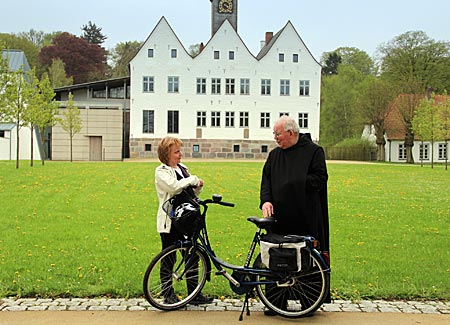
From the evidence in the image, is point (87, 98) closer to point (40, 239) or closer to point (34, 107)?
point (34, 107)

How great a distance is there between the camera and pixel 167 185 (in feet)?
19.0

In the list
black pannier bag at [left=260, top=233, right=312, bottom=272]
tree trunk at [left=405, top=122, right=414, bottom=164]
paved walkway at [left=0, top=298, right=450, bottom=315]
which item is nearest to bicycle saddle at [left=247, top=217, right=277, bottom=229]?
black pannier bag at [left=260, top=233, right=312, bottom=272]

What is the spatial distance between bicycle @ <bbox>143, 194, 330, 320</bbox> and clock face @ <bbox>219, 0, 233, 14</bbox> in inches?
2202

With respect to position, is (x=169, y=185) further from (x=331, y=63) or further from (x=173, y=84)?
(x=331, y=63)

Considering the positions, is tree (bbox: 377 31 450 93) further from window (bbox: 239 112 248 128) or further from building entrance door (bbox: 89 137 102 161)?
building entrance door (bbox: 89 137 102 161)

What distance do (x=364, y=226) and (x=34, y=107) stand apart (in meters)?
24.9

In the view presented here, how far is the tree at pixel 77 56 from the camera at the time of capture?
7238 centimetres

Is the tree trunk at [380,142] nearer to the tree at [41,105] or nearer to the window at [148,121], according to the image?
the window at [148,121]

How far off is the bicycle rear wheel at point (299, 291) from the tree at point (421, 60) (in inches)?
2207

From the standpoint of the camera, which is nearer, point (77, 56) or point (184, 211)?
point (184, 211)

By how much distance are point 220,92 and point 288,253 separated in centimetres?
4974

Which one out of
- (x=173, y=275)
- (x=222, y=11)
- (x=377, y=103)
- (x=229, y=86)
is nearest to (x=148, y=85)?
(x=229, y=86)

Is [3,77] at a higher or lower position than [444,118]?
higher

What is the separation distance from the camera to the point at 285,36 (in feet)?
182
